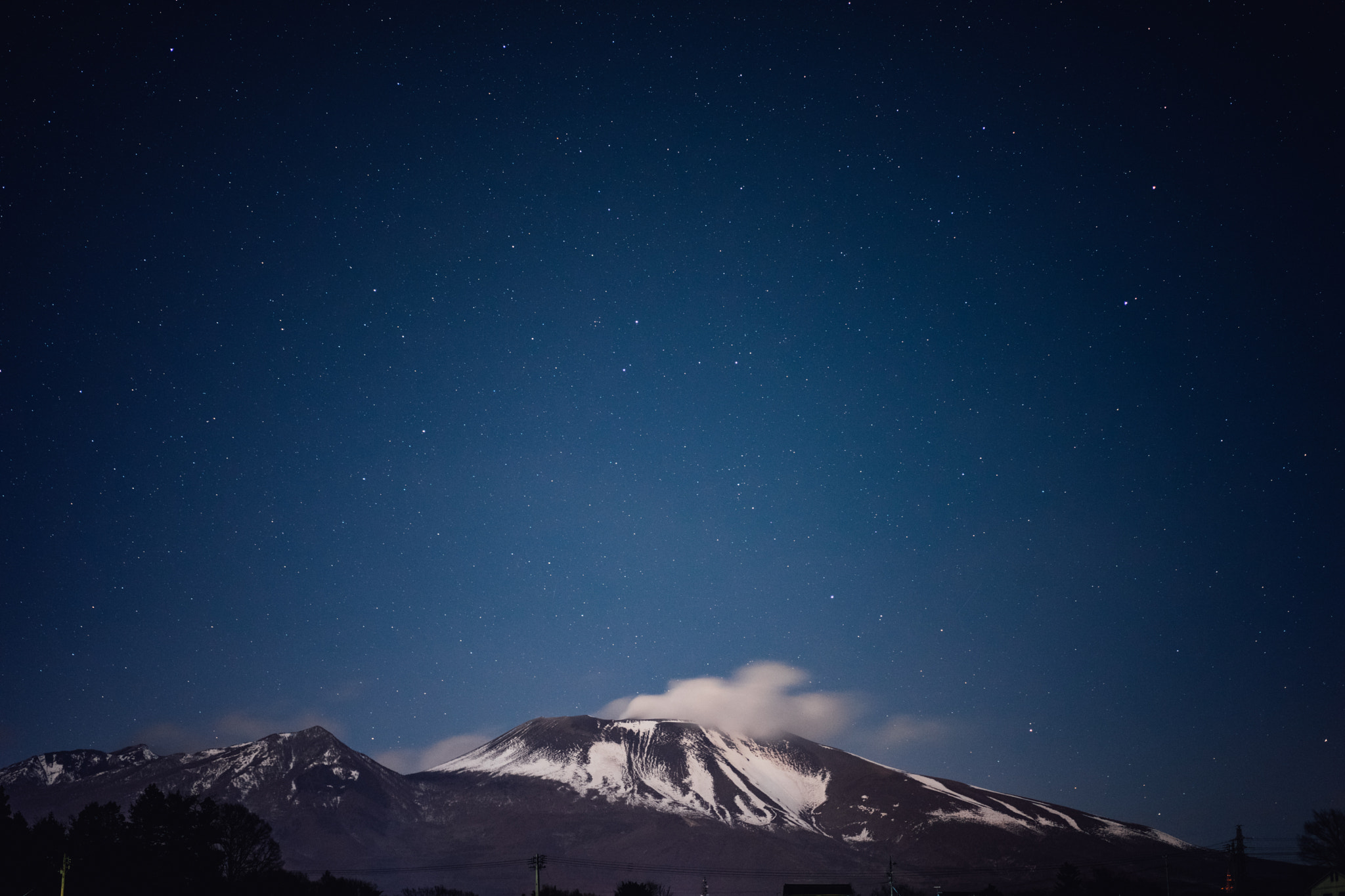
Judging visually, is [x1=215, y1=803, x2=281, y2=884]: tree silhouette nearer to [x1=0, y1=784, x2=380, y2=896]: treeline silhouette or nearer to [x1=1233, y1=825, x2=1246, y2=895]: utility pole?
[x1=0, y1=784, x2=380, y2=896]: treeline silhouette

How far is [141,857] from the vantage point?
6209 cm

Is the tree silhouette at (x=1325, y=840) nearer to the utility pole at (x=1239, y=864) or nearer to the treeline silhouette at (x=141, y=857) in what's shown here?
the utility pole at (x=1239, y=864)

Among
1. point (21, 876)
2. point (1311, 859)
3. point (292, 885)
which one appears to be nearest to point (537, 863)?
point (292, 885)

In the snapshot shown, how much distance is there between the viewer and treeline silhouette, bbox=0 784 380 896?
54531mm

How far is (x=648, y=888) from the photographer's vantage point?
321ft

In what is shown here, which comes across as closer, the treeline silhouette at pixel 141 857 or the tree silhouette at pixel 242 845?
the treeline silhouette at pixel 141 857

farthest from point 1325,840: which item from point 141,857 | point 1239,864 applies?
point 141,857

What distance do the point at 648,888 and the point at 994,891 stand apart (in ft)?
140

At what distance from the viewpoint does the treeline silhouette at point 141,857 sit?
54.5 meters

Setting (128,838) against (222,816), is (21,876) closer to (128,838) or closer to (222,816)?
(128,838)

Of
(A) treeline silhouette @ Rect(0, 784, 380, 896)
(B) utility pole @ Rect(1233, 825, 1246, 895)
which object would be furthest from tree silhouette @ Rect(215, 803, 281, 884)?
(B) utility pole @ Rect(1233, 825, 1246, 895)

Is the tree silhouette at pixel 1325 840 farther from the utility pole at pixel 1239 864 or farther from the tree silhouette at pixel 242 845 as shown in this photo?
the tree silhouette at pixel 242 845

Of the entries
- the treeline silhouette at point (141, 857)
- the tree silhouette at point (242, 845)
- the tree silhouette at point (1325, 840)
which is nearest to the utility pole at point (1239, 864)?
the tree silhouette at point (1325, 840)

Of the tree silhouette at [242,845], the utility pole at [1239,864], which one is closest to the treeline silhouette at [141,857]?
the tree silhouette at [242,845]
